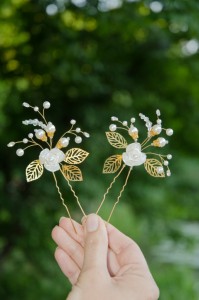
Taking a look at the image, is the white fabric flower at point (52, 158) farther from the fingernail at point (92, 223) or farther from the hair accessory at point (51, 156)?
the fingernail at point (92, 223)

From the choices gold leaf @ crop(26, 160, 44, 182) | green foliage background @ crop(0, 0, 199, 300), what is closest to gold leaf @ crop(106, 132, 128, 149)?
gold leaf @ crop(26, 160, 44, 182)

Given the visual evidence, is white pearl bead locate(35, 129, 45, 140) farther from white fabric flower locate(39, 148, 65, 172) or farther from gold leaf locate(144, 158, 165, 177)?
gold leaf locate(144, 158, 165, 177)

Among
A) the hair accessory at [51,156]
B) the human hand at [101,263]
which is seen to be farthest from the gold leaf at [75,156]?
the human hand at [101,263]

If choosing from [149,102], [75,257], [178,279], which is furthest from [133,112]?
[75,257]

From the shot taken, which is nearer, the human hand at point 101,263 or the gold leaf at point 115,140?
the human hand at point 101,263

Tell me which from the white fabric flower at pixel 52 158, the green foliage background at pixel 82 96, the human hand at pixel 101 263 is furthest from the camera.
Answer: the green foliage background at pixel 82 96

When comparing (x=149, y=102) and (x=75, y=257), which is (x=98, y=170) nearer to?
(x=149, y=102)
